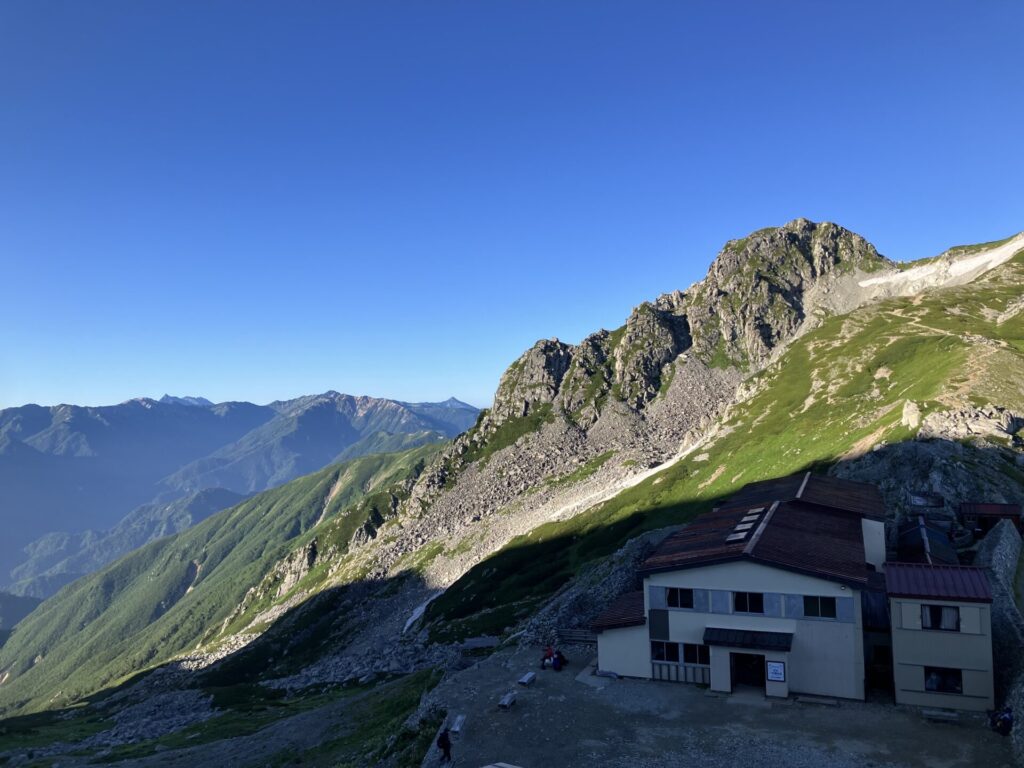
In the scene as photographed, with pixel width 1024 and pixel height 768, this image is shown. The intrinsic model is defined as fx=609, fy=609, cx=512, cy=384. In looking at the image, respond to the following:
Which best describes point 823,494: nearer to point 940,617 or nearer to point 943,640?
point 940,617

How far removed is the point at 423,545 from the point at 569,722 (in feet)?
528

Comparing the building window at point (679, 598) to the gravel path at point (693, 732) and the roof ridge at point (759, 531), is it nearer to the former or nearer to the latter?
the roof ridge at point (759, 531)

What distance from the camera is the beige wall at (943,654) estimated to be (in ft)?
102

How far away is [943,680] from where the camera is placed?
1257 inches

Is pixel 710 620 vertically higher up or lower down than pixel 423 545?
higher up

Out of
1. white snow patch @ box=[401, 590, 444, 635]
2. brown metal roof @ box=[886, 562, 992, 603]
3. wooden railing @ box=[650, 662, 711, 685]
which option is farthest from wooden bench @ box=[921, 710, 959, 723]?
white snow patch @ box=[401, 590, 444, 635]

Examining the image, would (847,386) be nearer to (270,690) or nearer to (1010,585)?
(1010,585)

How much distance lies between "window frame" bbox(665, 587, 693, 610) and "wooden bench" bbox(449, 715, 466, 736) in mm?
14398

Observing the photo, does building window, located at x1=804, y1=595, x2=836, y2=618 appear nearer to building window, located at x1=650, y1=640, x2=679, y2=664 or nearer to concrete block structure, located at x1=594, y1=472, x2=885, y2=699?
concrete block structure, located at x1=594, y1=472, x2=885, y2=699

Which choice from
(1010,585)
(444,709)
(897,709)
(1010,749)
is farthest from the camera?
(1010,585)

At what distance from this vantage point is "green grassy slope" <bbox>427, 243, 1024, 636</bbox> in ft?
322

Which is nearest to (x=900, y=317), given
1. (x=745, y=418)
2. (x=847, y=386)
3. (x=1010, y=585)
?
(x=847, y=386)

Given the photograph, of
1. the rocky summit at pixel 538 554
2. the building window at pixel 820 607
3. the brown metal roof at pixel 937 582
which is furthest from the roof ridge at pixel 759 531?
the rocky summit at pixel 538 554

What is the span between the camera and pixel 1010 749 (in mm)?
27062
